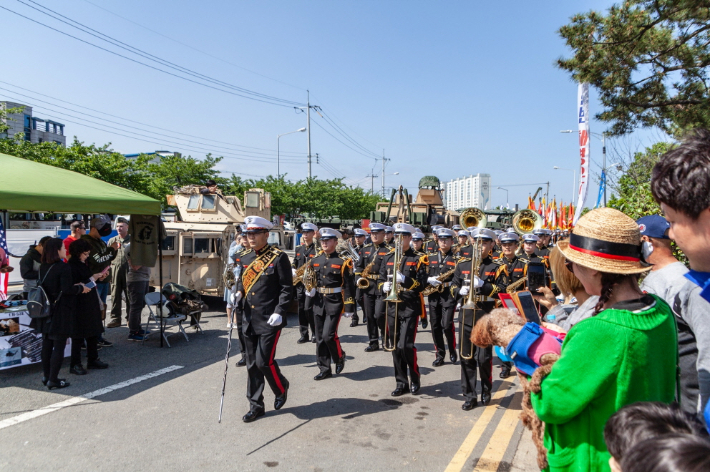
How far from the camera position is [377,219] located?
1792cm

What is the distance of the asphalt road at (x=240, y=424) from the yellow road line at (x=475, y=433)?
2 centimetres

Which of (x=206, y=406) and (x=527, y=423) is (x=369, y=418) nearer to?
(x=206, y=406)

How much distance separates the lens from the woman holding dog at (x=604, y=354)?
5.86 ft

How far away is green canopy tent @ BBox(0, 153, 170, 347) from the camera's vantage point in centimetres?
624

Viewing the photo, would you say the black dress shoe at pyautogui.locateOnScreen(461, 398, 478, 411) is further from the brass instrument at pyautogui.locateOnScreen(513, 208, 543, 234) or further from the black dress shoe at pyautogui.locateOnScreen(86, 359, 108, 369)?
the brass instrument at pyautogui.locateOnScreen(513, 208, 543, 234)

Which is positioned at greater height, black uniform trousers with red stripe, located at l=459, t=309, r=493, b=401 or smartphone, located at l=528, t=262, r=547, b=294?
smartphone, located at l=528, t=262, r=547, b=294

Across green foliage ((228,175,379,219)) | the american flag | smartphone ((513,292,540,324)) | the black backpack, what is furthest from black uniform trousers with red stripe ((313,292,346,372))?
green foliage ((228,175,379,219))

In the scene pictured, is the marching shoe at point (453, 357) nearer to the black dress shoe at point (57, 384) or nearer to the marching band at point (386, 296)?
the marching band at point (386, 296)

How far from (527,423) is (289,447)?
9.42ft

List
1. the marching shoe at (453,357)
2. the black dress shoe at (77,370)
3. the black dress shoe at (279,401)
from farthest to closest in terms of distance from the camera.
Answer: the marching shoe at (453,357) < the black dress shoe at (77,370) < the black dress shoe at (279,401)

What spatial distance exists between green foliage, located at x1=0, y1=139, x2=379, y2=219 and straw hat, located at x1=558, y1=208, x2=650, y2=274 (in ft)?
67.9

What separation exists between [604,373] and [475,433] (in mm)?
3547

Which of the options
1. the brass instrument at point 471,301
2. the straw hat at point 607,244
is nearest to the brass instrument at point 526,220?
the brass instrument at point 471,301

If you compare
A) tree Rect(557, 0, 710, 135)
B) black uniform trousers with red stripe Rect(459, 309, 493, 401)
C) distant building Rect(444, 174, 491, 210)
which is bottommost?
black uniform trousers with red stripe Rect(459, 309, 493, 401)
